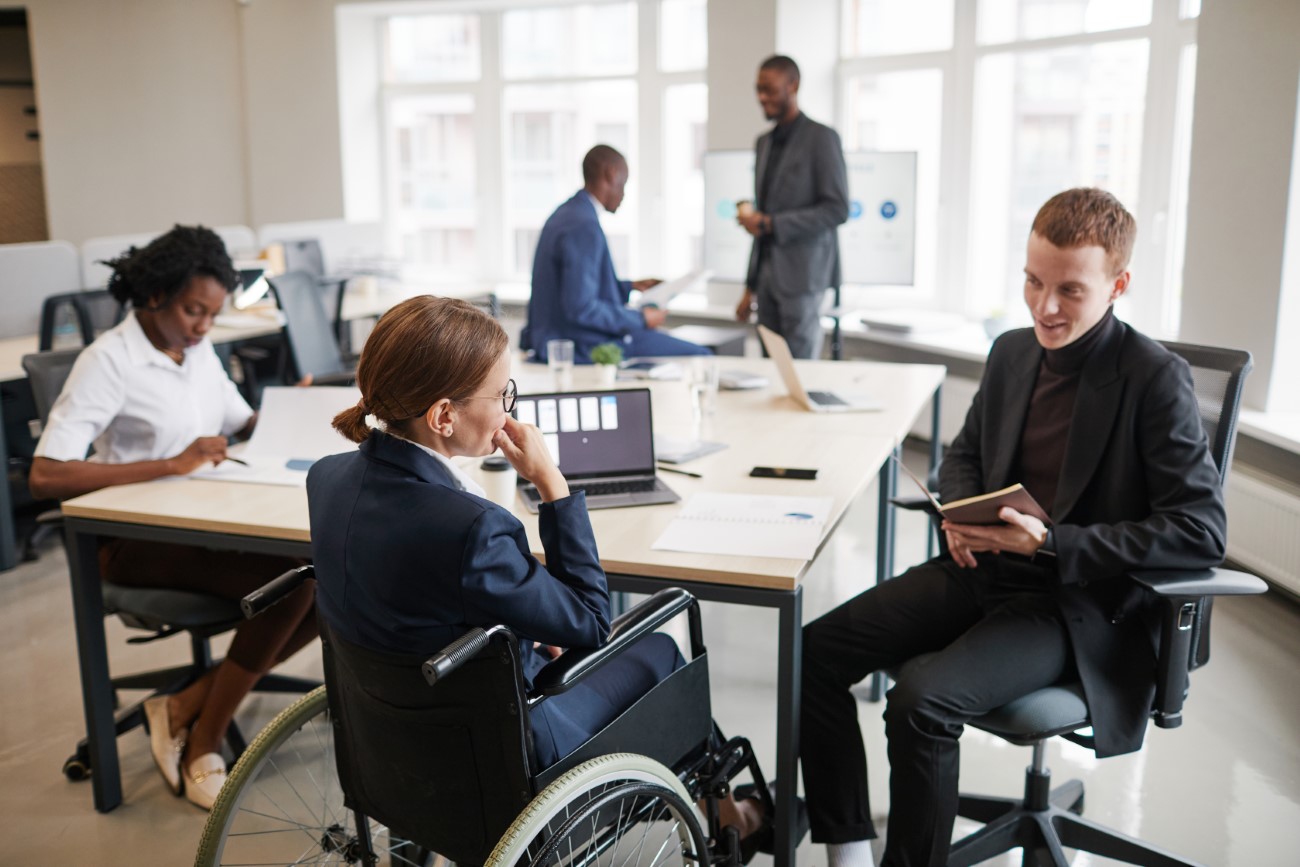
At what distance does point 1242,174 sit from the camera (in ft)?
12.3

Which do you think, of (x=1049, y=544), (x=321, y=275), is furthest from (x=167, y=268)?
(x=321, y=275)

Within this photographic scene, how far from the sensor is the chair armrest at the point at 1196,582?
1.83 meters

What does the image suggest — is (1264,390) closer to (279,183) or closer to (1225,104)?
(1225,104)

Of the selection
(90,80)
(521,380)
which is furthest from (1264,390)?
(90,80)

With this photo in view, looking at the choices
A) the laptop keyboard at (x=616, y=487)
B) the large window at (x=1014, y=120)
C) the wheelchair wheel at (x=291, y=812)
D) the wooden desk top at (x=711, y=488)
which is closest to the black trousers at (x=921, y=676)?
the wooden desk top at (x=711, y=488)

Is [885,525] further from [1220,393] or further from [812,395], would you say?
[1220,393]

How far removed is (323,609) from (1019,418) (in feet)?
4.23

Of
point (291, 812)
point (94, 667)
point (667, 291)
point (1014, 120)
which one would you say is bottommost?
point (291, 812)

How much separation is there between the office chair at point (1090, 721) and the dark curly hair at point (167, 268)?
1.62 m

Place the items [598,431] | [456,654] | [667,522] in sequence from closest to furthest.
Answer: [456,654], [667,522], [598,431]

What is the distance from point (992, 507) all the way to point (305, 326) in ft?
10.9

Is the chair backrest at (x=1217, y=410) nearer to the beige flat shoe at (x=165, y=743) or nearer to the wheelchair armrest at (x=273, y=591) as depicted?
the wheelchair armrest at (x=273, y=591)

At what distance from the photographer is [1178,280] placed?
4.97 metres

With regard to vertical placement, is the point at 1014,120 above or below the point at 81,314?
above
